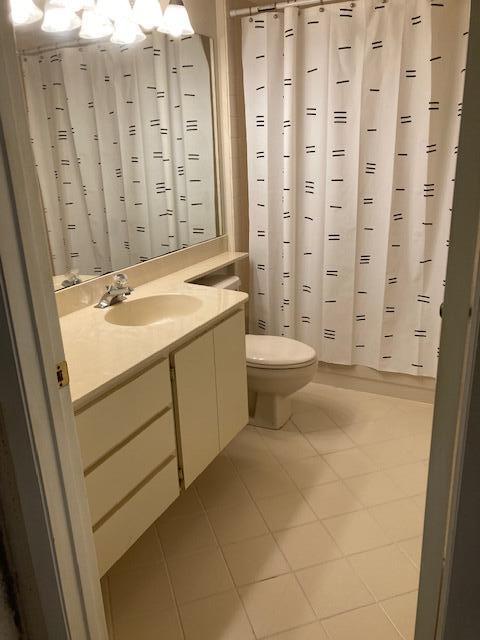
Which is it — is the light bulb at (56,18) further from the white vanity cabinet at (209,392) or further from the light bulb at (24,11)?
the white vanity cabinet at (209,392)

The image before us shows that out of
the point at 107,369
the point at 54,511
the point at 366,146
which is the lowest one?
the point at 54,511

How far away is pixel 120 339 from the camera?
166 centimetres

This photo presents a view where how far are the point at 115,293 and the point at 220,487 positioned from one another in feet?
3.06

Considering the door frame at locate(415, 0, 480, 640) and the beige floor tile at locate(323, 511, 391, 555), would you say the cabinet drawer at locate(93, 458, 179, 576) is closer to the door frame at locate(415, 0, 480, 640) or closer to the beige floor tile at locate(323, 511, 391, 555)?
the beige floor tile at locate(323, 511, 391, 555)

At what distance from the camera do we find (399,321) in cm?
275

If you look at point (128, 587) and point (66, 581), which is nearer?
point (66, 581)

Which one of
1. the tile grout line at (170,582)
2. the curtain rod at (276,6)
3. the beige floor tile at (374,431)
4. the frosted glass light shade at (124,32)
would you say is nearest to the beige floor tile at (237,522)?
the tile grout line at (170,582)

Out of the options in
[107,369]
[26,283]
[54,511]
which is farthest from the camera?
[107,369]

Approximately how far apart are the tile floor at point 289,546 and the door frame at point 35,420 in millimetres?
460

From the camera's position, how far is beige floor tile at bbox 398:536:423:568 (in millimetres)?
1831

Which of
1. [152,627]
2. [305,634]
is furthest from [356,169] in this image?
[152,627]

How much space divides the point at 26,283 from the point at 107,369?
54cm

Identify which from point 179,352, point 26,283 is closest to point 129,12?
point 179,352

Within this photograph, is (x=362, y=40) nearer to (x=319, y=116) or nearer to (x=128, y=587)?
(x=319, y=116)
